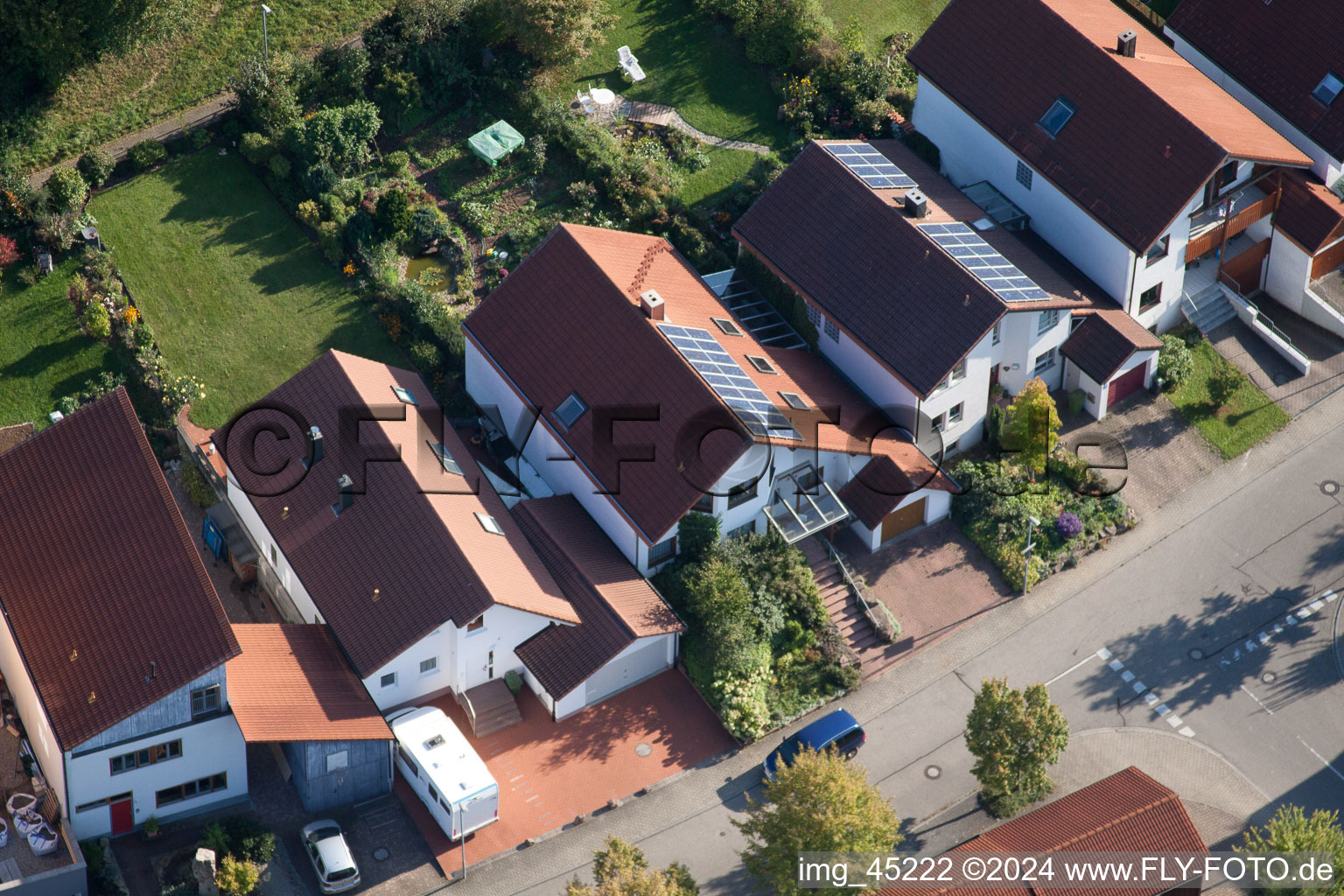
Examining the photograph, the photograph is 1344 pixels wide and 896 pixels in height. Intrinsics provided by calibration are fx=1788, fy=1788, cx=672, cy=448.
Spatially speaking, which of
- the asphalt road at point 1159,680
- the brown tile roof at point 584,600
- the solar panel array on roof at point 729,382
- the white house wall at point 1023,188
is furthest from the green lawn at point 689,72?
the asphalt road at point 1159,680

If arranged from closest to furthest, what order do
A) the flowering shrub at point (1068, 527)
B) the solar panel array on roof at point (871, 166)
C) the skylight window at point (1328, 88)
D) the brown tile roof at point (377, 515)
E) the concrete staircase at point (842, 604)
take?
the brown tile roof at point (377, 515) → the concrete staircase at point (842, 604) → the flowering shrub at point (1068, 527) → the solar panel array on roof at point (871, 166) → the skylight window at point (1328, 88)

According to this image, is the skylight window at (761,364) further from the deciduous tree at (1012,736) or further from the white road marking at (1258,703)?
the white road marking at (1258,703)

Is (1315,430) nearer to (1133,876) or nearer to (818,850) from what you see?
(1133,876)

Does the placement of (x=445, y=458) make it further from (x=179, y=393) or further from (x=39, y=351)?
(x=39, y=351)

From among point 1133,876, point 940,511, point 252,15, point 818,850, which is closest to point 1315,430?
point 940,511

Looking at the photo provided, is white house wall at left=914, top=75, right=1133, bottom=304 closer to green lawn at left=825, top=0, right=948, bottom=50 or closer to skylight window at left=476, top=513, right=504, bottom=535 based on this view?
green lawn at left=825, top=0, right=948, bottom=50

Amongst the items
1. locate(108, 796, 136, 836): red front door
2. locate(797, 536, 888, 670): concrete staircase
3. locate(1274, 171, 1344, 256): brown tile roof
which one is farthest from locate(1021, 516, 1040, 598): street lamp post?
locate(108, 796, 136, 836): red front door

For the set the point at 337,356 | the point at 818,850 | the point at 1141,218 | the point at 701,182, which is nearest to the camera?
the point at 818,850
